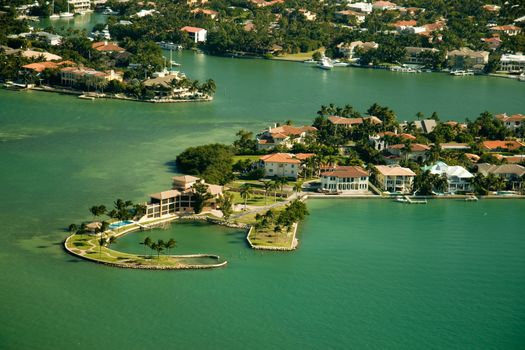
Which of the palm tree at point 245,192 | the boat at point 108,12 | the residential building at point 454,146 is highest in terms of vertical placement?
the boat at point 108,12

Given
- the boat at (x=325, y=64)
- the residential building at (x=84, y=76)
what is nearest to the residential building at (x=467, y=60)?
the boat at (x=325, y=64)

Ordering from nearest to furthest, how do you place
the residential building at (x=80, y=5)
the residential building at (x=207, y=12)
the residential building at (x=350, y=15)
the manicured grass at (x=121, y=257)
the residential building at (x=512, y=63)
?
the manicured grass at (x=121, y=257) → the residential building at (x=512, y=63) → the residential building at (x=207, y=12) → the residential building at (x=350, y=15) → the residential building at (x=80, y=5)

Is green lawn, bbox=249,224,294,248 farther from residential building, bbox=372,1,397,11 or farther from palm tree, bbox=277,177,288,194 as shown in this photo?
residential building, bbox=372,1,397,11

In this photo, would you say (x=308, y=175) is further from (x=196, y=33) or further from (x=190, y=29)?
(x=190, y=29)

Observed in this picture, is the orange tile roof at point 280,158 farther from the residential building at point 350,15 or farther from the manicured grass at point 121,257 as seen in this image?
the residential building at point 350,15

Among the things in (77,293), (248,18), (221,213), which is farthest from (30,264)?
(248,18)
